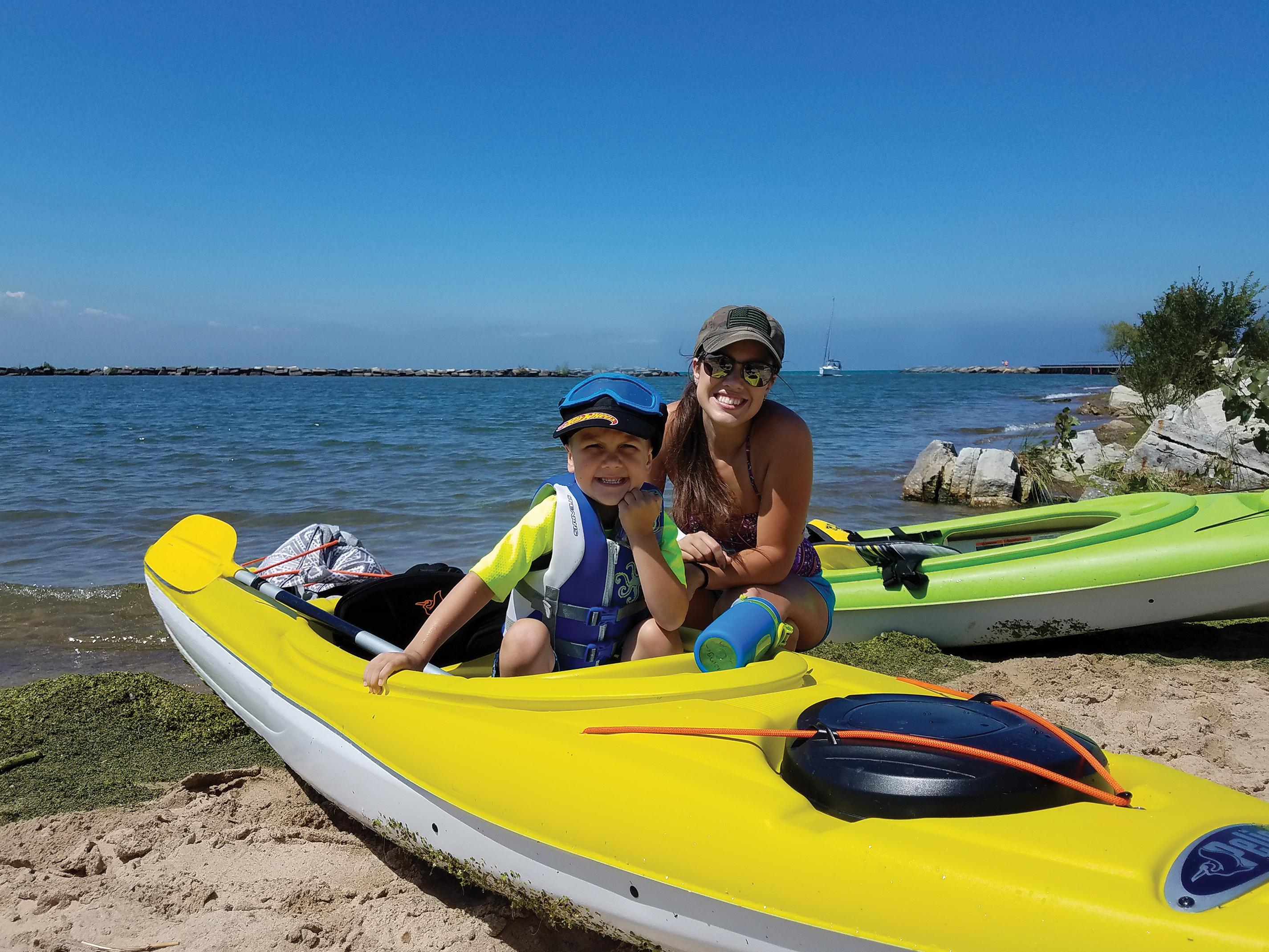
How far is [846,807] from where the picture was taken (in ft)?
5.39

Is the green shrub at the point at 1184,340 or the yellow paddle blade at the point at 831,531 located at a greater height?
the green shrub at the point at 1184,340

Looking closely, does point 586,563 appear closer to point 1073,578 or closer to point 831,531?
point 1073,578

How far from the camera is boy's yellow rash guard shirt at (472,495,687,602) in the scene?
229 centimetres

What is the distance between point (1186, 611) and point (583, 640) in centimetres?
338

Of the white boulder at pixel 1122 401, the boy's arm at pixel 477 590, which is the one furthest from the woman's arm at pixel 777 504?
the white boulder at pixel 1122 401

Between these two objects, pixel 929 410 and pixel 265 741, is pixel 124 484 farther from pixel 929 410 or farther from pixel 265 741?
pixel 929 410

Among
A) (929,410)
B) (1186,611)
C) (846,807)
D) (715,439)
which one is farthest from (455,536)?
(929,410)

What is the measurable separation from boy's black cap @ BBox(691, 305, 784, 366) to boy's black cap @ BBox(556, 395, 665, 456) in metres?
0.42

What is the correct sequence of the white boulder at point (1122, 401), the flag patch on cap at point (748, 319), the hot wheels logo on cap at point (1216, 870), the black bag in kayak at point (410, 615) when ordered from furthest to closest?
the white boulder at point (1122, 401) → the black bag in kayak at point (410, 615) → the flag patch on cap at point (748, 319) → the hot wheels logo on cap at point (1216, 870)

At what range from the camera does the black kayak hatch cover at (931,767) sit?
158cm

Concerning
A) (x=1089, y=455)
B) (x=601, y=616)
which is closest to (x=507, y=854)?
(x=601, y=616)

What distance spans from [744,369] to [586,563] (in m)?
0.83

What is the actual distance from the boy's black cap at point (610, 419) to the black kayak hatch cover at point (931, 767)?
2.99 feet

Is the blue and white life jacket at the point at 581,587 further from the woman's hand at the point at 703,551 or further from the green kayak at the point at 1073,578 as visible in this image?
the green kayak at the point at 1073,578
